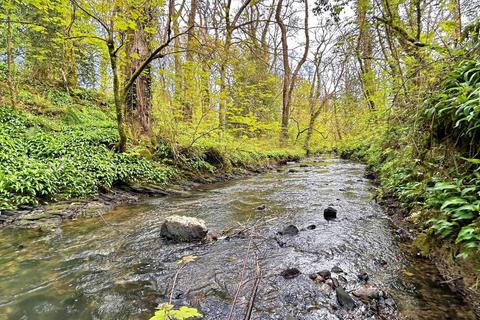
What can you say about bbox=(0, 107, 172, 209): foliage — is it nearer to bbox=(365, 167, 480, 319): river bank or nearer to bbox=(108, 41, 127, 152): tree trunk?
bbox=(108, 41, 127, 152): tree trunk

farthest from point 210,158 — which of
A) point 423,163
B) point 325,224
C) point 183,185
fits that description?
point 423,163

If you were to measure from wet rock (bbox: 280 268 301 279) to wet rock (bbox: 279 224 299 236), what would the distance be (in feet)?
3.87

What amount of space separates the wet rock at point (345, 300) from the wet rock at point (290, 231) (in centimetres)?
165

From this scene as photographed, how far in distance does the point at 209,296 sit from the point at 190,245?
131 cm

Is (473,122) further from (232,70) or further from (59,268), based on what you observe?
(232,70)

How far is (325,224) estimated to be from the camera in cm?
461

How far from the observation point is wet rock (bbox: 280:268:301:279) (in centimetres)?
292

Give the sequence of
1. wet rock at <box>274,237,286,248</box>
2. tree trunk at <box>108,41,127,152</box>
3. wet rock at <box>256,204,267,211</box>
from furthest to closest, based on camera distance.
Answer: tree trunk at <box>108,41,127,152</box>, wet rock at <box>256,204,267,211</box>, wet rock at <box>274,237,286,248</box>

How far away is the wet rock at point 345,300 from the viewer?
2383 mm

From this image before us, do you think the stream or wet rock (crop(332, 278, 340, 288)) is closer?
the stream

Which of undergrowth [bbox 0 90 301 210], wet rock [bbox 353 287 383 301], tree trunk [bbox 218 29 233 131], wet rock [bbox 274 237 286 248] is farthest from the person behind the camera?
tree trunk [bbox 218 29 233 131]

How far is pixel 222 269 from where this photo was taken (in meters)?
3.15

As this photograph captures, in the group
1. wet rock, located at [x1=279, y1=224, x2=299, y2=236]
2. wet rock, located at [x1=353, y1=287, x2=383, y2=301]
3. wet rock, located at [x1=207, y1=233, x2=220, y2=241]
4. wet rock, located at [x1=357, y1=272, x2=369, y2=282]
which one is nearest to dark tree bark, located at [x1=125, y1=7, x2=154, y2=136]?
wet rock, located at [x1=207, y1=233, x2=220, y2=241]

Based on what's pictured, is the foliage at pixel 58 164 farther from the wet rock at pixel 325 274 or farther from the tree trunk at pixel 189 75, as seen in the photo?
the wet rock at pixel 325 274
